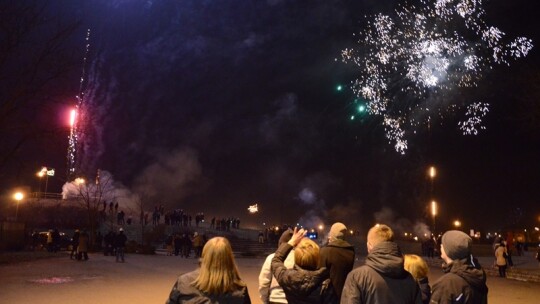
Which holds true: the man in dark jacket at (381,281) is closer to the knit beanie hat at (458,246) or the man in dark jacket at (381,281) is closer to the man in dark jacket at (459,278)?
the man in dark jacket at (459,278)

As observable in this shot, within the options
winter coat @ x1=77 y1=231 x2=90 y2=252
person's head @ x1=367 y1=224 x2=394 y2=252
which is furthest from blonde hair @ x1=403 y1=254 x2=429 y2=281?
winter coat @ x1=77 y1=231 x2=90 y2=252

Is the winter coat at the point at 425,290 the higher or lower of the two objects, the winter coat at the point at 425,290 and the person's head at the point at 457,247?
the lower

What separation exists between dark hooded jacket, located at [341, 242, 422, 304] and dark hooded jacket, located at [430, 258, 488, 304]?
1.17ft

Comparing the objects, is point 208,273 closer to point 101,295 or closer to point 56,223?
point 101,295

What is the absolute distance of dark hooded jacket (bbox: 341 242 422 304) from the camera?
4.20 m

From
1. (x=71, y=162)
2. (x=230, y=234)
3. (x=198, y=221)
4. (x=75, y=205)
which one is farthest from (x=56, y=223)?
(x=230, y=234)

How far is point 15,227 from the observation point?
3256 centimetres

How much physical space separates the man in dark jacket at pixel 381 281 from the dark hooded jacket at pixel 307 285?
0.48 m

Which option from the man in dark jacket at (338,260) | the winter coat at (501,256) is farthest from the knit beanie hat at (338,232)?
the winter coat at (501,256)

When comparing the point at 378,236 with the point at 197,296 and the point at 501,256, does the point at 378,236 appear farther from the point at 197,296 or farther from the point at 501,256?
the point at 501,256

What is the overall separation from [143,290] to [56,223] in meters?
38.3

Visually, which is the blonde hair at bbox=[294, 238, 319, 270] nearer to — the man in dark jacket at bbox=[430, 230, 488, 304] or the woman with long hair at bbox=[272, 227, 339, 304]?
the woman with long hair at bbox=[272, 227, 339, 304]

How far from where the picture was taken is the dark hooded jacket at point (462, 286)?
4.45m

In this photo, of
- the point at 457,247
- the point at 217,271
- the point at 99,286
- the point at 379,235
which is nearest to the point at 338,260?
the point at 379,235
